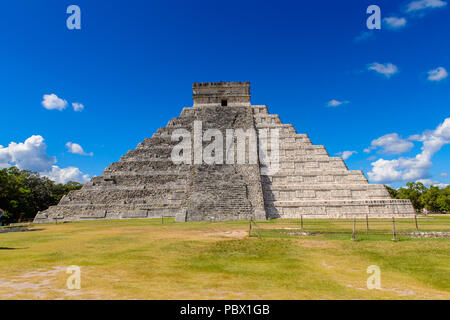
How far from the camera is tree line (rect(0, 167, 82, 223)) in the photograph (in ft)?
96.5

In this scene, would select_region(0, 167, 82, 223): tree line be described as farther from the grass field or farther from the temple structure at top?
the grass field

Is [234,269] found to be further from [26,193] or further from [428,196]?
[428,196]

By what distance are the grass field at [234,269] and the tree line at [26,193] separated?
25.9m

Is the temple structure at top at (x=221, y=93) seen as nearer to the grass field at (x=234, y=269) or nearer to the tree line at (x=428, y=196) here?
the grass field at (x=234, y=269)

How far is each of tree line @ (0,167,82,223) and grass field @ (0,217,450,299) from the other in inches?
1020

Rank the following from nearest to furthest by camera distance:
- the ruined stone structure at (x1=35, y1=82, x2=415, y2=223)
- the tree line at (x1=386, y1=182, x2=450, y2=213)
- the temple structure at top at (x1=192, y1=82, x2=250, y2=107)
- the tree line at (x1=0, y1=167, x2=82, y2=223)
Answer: the ruined stone structure at (x1=35, y1=82, x2=415, y2=223), the tree line at (x1=0, y1=167, x2=82, y2=223), the temple structure at top at (x1=192, y1=82, x2=250, y2=107), the tree line at (x1=386, y1=182, x2=450, y2=213)

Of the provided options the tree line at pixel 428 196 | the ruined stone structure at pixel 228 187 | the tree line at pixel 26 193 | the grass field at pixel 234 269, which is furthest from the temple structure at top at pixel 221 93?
the tree line at pixel 428 196

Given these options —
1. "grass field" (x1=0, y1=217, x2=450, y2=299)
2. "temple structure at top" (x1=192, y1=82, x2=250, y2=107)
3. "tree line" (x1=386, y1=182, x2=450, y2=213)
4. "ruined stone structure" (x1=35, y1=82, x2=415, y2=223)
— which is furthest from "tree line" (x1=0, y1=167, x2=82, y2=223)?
"tree line" (x1=386, y1=182, x2=450, y2=213)

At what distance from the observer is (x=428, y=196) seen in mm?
46156

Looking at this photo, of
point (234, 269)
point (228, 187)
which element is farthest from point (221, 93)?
point (234, 269)

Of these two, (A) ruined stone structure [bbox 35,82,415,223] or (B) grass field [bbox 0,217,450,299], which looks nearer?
(B) grass field [bbox 0,217,450,299]

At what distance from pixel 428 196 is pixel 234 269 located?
172 feet

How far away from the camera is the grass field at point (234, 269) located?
457 centimetres

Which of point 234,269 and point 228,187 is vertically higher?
point 228,187
